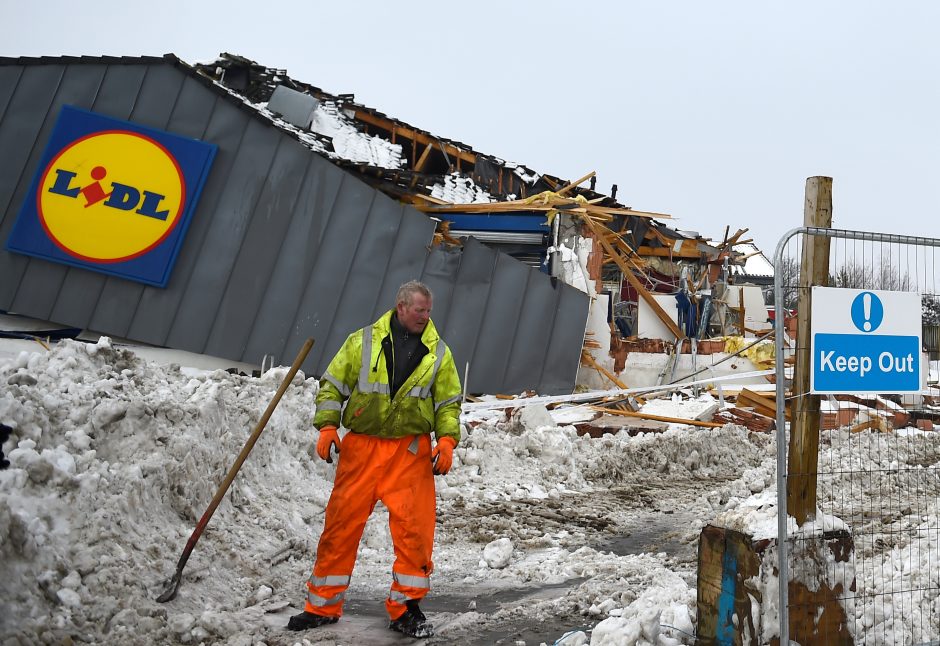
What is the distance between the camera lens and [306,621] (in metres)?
4.59

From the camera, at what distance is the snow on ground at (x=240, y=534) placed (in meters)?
4.21

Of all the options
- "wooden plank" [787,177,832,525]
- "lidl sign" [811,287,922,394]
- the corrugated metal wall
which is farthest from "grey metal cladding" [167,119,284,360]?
"lidl sign" [811,287,922,394]

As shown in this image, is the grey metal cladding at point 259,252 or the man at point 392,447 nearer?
the man at point 392,447

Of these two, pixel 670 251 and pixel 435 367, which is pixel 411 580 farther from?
pixel 670 251

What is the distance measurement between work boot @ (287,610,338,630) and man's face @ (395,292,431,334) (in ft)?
5.57

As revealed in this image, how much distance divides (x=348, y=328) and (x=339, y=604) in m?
9.42

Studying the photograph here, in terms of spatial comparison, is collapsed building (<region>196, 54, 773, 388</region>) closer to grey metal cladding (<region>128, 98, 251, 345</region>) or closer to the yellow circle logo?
grey metal cladding (<region>128, 98, 251, 345</region>)

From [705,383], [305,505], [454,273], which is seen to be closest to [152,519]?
[305,505]

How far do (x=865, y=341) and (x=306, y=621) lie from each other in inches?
127

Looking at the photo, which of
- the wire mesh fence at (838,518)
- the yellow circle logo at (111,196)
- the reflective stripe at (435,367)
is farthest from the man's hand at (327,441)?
the yellow circle logo at (111,196)

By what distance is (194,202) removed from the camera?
13789 mm

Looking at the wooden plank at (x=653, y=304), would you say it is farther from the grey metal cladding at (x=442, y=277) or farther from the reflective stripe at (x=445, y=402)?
the reflective stripe at (x=445, y=402)

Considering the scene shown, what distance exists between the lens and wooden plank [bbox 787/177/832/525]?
12.9ft

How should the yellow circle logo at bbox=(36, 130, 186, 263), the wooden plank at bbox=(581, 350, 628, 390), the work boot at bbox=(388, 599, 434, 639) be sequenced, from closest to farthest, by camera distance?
the work boot at bbox=(388, 599, 434, 639) → the yellow circle logo at bbox=(36, 130, 186, 263) → the wooden plank at bbox=(581, 350, 628, 390)
